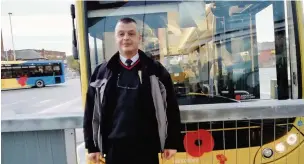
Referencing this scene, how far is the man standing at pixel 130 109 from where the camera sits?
2.02m

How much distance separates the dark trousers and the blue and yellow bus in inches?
841

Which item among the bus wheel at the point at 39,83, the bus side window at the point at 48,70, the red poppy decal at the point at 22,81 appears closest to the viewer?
the red poppy decal at the point at 22,81

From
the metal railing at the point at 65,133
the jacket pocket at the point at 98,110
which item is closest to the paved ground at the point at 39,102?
the metal railing at the point at 65,133

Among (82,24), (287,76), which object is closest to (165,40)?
(82,24)

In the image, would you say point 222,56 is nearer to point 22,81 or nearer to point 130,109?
point 130,109

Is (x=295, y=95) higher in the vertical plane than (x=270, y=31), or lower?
lower

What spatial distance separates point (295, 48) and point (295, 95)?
0.45 m

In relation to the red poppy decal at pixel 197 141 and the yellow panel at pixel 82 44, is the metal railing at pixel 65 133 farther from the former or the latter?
the yellow panel at pixel 82 44

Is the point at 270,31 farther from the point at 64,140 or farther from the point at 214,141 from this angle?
the point at 64,140

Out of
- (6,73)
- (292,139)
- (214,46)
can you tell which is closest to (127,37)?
(214,46)

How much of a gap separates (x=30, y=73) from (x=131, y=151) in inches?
922

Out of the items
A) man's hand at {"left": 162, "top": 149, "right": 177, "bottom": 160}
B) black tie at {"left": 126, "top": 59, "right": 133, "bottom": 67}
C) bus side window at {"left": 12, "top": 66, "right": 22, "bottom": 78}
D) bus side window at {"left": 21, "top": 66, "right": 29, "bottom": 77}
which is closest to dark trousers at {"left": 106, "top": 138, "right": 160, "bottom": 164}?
man's hand at {"left": 162, "top": 149, "right": 177, "bottom": 160}

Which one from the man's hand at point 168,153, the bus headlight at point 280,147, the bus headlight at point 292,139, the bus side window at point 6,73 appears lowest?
A: the bus headlight at point 280,147

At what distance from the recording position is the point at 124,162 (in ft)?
6.78
